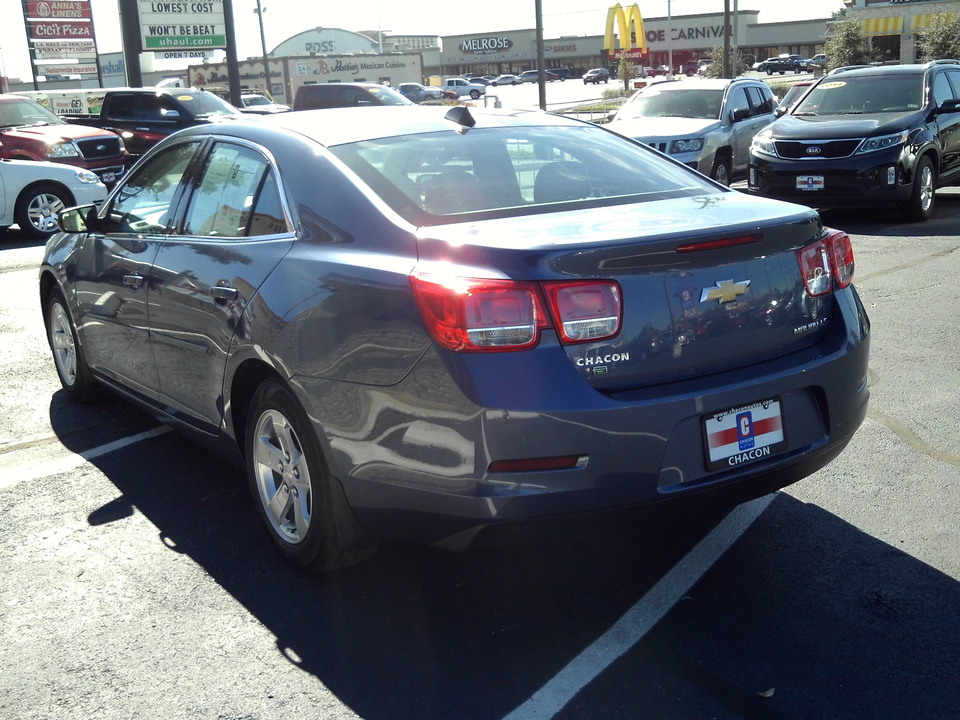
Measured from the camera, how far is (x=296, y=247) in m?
3.89

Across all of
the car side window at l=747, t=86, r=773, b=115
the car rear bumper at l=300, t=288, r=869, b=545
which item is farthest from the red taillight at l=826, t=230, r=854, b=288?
the car side window at l=747, t=86, r=773, b=115

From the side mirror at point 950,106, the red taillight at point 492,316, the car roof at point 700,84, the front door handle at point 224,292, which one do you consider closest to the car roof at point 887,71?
the side mirror at point 950,106

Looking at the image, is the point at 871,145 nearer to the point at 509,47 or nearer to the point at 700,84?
the point at 700,84

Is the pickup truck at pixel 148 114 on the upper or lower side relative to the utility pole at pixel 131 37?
lower

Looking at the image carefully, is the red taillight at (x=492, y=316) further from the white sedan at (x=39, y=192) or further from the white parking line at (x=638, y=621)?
the white sedan at (x=39, y=192)

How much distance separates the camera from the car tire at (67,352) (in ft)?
20.0

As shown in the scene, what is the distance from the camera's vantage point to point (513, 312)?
317cm

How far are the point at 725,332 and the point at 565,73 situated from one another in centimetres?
11037

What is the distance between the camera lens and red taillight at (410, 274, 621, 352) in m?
3.16

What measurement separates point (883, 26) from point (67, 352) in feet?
173

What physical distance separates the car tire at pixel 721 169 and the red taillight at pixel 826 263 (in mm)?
11264

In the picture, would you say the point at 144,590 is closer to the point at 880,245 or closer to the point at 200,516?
the point at 200,516

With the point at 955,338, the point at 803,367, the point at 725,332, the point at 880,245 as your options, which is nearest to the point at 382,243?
the point at 725,332

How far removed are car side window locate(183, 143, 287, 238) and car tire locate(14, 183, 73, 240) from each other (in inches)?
409
